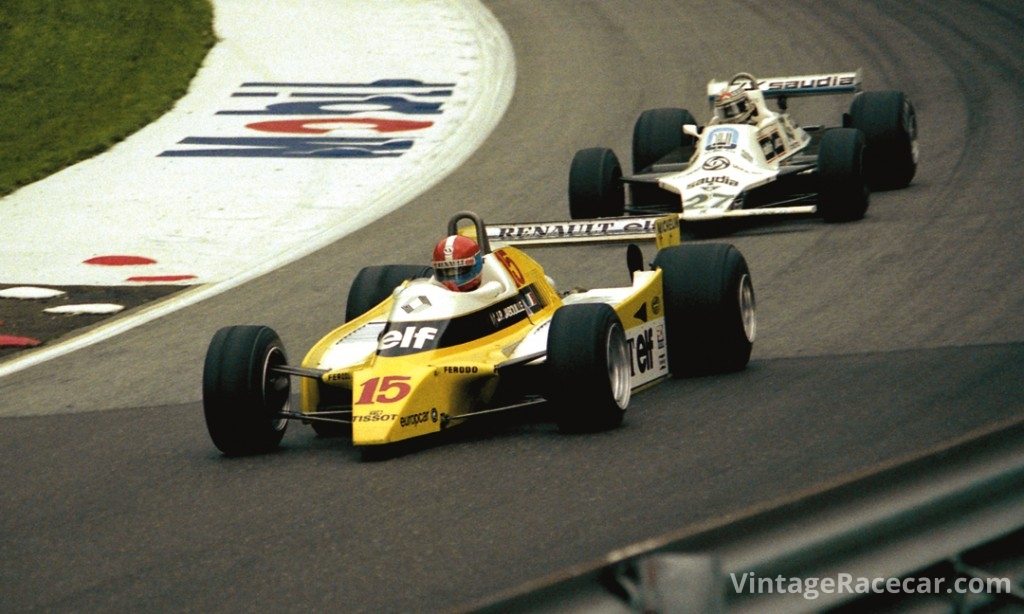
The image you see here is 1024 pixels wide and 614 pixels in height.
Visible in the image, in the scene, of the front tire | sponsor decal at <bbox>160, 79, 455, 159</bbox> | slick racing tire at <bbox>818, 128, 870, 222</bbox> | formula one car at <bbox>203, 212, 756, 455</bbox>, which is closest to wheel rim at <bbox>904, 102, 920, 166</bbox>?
slick racing tire at <bbox>818, 128, 870, 222</bbox>

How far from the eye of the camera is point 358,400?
319 inches

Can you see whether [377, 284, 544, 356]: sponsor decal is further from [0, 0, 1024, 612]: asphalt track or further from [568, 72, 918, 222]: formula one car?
[568, 72, 918, 222]: formula one car

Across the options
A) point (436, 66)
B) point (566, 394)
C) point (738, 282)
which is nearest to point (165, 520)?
point (566, 394)

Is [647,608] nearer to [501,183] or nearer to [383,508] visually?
[383,508]

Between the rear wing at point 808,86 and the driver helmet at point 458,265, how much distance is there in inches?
311

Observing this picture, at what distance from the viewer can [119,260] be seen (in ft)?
49.3

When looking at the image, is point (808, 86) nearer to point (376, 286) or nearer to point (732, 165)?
point (732, 165)

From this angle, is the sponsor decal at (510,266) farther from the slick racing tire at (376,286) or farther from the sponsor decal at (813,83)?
the sponsor decal at (813,83)

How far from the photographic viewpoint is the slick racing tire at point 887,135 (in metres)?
15.8

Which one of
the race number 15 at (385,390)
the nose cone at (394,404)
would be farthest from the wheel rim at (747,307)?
the race number 15 at (385,390)

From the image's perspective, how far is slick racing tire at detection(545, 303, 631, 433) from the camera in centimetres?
809

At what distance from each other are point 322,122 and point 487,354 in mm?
12188

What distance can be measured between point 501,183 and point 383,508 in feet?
35.2

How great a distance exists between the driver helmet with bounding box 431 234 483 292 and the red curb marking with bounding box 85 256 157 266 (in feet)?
21.8
